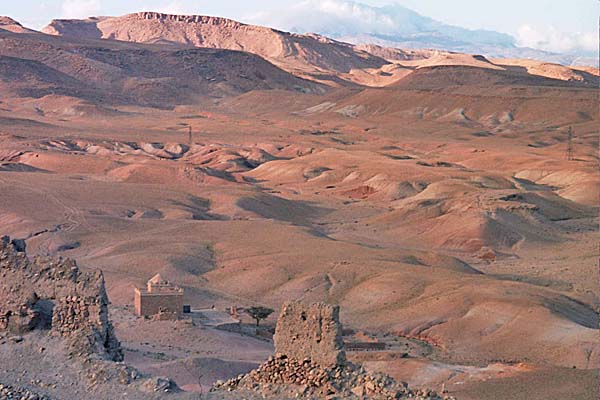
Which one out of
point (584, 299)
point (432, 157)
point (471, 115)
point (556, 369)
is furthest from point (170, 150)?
point (556, 369)

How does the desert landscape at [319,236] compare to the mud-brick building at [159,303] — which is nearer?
the desert landscape at [319,236]

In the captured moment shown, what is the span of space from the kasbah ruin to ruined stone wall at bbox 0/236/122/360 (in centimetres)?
1

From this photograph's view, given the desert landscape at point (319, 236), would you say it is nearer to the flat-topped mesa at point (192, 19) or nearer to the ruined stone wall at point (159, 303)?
the ruined stone wall at point (159, 303)

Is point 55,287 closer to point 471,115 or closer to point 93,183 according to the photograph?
point 93,183

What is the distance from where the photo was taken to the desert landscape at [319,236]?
1691 centimetres

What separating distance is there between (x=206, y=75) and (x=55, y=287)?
11928 centimetres

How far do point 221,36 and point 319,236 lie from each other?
14420cm

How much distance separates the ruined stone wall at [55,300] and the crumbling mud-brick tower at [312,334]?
2.07m

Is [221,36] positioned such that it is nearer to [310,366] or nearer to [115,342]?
[115,342]

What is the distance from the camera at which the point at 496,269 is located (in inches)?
1398

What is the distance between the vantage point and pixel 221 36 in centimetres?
17862

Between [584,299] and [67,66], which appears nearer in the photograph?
[584,299]

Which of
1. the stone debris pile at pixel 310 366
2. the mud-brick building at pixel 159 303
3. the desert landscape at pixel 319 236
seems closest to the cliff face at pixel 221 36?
the desert landscape at pixel 319 236

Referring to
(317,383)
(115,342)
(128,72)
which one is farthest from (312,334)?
(128,72)
